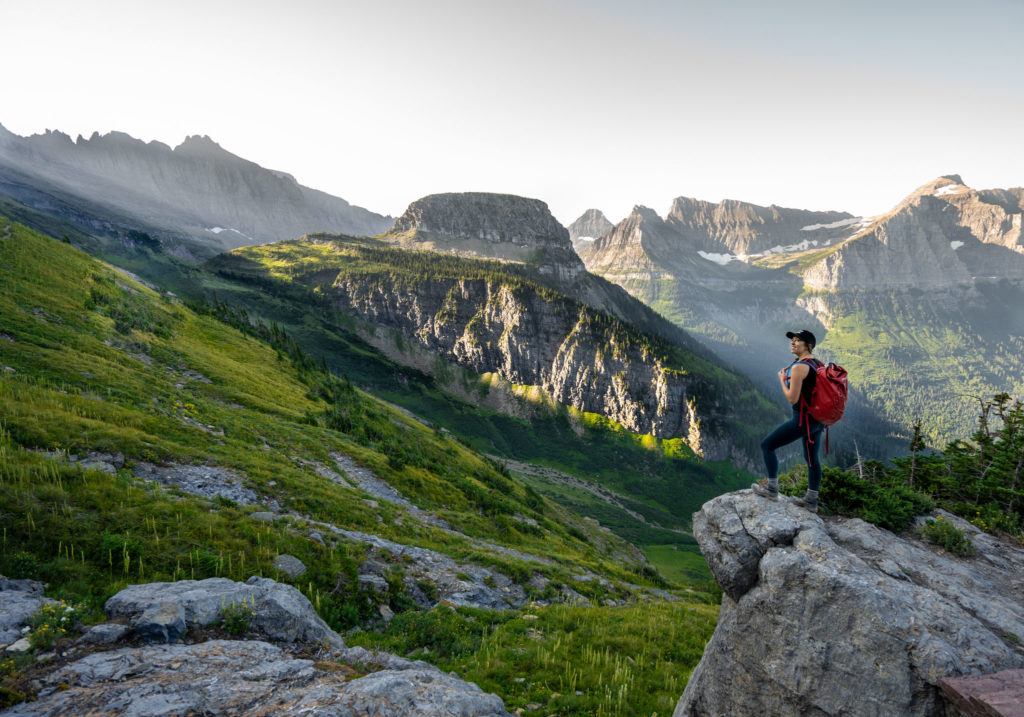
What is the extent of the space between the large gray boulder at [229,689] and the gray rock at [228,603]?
1.34 metres

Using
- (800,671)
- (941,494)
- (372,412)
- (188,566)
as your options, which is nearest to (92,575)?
(188,566)

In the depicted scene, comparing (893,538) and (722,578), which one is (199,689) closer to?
(722,578)

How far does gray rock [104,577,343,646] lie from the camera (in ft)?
34.0

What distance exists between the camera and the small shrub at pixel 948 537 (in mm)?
11398

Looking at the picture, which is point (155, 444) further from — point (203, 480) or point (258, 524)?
point (258, 524)

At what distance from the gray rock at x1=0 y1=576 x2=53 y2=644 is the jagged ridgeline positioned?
388 millimetres

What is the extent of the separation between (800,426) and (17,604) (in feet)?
62.5

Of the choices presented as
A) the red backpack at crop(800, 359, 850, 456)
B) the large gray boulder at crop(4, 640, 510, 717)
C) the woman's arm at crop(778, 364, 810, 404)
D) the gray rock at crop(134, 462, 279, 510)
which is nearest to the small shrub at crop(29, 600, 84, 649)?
the large gray boulder at crop(4, 640, 510, 717)

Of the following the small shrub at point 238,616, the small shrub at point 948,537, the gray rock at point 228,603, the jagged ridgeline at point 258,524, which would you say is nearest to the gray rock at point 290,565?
the jagged ridgeline at point 258,524

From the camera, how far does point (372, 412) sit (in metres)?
67.3

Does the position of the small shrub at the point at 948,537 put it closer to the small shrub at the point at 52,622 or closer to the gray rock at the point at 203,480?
the small shrub at the point at 52,622

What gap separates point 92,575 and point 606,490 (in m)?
191

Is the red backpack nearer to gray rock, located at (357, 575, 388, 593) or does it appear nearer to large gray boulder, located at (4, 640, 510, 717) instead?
large gray boulder, located at (4, 640, 510, 717)

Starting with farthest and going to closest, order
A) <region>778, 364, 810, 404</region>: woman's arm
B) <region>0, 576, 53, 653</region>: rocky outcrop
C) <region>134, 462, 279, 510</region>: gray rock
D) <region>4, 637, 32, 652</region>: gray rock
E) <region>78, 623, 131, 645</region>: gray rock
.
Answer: <region>134, 462, 279, 510</region>: gray rock → <region>778, 364, 810, 404</region>: woman's arm → <region>78, 623, 131, 645</region>: gray rock → <region>0, 576, 53, 653</region>: rocky outcrop → <region>4, 637, 32, 652</region>: gray rock
